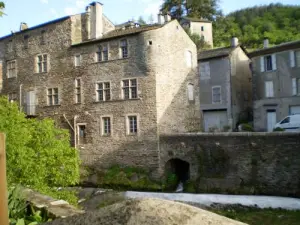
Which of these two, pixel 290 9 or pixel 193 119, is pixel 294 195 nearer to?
pixel 193 119

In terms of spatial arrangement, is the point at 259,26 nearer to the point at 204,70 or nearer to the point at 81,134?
the point at 204,70

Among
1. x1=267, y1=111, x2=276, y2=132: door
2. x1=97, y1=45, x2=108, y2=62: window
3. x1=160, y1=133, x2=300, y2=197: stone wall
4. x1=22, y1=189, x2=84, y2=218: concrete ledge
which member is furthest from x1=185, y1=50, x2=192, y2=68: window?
x1=22, y1=189, x2=84, y2=218: concrete ledge

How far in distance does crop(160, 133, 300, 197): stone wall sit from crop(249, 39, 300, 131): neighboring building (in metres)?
10.7

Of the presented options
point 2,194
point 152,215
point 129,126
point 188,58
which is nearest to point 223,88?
point 188,58

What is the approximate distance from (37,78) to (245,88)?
19493 mm

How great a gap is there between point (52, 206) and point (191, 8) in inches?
1931

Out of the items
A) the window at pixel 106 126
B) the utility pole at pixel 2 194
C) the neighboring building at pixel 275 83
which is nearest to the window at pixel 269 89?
the neighboring building at pixel 275 83

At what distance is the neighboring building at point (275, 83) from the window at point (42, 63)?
18.2 metres

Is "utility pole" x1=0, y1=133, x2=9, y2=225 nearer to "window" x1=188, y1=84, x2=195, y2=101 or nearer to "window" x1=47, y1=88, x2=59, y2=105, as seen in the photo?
"window" x1=188, y1=84, x2=195, y2=101

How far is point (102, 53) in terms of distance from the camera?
79.9 feet

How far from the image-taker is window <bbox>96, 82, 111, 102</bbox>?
24.1 metres

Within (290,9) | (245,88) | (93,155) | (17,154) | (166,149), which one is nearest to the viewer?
(17,154)

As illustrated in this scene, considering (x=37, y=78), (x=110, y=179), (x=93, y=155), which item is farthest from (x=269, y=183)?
(x=37, y=78)

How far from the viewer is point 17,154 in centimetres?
1458
